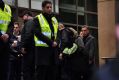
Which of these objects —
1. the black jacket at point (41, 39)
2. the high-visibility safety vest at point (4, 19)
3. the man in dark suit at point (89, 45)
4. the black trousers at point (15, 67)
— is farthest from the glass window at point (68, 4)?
the high-visibility safety vest at point (4, 19)

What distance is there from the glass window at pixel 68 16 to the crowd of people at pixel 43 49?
1119 centimetres

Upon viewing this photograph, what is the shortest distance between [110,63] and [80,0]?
22.1 m

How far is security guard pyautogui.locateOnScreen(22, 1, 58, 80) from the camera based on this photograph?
7.71 m

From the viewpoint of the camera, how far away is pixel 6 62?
6.55m

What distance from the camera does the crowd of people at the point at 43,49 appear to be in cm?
665

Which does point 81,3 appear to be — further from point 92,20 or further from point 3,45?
point 3,45

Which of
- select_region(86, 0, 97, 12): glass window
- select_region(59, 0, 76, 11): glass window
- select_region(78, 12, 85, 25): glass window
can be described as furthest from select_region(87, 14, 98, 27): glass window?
select_region(59, 0, 76, 11): glass window

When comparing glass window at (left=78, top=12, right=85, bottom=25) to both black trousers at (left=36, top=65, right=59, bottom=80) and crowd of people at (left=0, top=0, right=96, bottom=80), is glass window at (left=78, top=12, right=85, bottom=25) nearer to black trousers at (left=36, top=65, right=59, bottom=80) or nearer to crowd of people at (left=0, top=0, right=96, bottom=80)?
Answer: crowd of people at (left=0, top=0, right=96, bottom=80)

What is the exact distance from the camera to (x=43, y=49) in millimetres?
7781

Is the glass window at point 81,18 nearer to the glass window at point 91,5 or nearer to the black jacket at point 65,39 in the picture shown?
the glass window at point 91,5

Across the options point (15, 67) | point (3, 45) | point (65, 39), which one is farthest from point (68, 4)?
point (3, 45)

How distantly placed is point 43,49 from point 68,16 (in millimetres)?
14957

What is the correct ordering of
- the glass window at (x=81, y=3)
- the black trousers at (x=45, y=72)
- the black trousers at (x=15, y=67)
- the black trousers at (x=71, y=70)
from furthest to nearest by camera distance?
the glass window at (x=81, y=3)
the black trousers at (x=71, y=70)
the black trousers at (x=15, y=67)
the black trousers at (x=45, y=72)

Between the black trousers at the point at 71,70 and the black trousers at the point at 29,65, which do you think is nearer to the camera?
the black trousers at the point at 29,65
